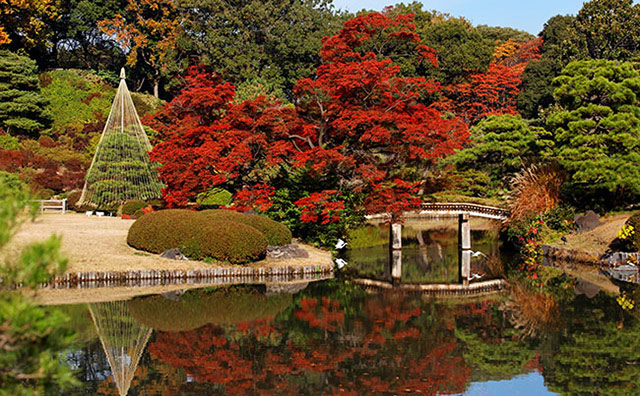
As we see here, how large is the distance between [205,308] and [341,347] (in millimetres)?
3940

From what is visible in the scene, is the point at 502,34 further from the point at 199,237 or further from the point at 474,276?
the point at 199,237

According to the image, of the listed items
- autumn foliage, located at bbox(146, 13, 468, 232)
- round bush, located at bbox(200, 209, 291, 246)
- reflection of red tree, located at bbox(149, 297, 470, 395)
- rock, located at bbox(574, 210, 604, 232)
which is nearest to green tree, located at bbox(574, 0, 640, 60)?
rock, located at bbox(574, 210, 604, 232)

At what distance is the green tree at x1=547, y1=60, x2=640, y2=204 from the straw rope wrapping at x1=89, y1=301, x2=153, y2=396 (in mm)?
16365

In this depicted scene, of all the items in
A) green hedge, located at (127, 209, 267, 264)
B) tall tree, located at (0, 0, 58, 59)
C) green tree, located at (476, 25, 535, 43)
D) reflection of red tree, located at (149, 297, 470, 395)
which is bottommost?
reflection of red tree, located at (149, 297, 470, 395)

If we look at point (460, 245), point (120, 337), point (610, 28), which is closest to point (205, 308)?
point (120, 337)

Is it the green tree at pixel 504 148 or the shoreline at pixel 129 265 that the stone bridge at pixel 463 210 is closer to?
the green tree at pixel 504 148

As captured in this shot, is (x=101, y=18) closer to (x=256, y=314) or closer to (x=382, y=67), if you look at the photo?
(x=382, y=67)

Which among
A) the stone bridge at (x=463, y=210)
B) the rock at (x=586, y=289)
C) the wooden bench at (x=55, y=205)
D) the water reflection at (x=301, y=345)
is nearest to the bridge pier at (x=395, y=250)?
the stone bridge at (x=463, y=210)

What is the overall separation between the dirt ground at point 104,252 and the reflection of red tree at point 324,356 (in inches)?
221

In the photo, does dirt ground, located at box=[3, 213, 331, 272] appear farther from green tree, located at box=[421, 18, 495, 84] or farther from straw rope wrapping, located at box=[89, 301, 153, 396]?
green tree, located at box=[421, 18, 495, 84]

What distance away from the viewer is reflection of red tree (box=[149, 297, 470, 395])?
835cm

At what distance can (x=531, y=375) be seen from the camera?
9016 millimetres

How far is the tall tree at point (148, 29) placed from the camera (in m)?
45.7

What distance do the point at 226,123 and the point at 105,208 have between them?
977cm
